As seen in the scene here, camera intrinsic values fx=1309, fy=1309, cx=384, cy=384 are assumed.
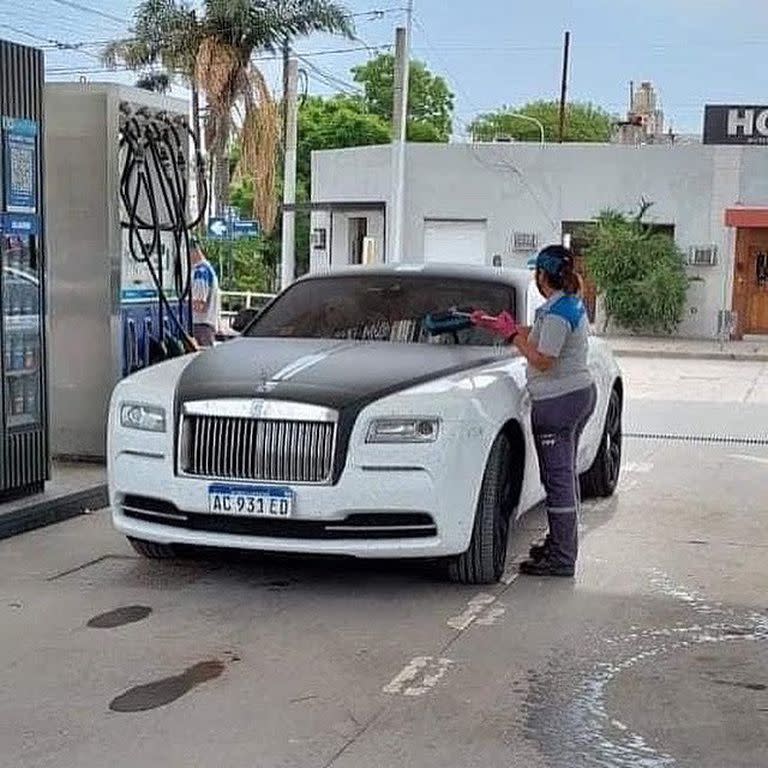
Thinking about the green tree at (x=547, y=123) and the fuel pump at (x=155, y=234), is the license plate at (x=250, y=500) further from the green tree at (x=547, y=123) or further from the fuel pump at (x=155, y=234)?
the green tree at (x=547, y=123)

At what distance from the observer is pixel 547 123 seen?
266ft

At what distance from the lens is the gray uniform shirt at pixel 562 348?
6680 millimetres

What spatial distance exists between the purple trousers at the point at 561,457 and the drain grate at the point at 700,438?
6193mm

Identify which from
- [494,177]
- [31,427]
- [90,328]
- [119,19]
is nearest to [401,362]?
[31,427]

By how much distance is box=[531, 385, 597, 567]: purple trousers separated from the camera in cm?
679

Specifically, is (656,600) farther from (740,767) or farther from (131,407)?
(131,407)

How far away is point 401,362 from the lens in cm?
675

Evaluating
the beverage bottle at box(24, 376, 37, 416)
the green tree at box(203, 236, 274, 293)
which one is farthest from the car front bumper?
the green tree at box(203, 236, 274, 293)

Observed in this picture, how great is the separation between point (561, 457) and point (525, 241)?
24.9m

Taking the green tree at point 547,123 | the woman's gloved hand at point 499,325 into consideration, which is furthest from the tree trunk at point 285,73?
the green tree at point 547,123

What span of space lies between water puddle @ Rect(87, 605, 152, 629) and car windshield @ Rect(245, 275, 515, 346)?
6.83 ft

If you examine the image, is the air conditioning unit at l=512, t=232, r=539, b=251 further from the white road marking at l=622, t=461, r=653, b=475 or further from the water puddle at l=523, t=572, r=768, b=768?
the water puddle at l=523, t=572, r=768, b=768

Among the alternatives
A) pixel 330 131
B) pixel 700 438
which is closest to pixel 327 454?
pixel 700 438

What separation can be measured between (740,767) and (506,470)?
2621mm
